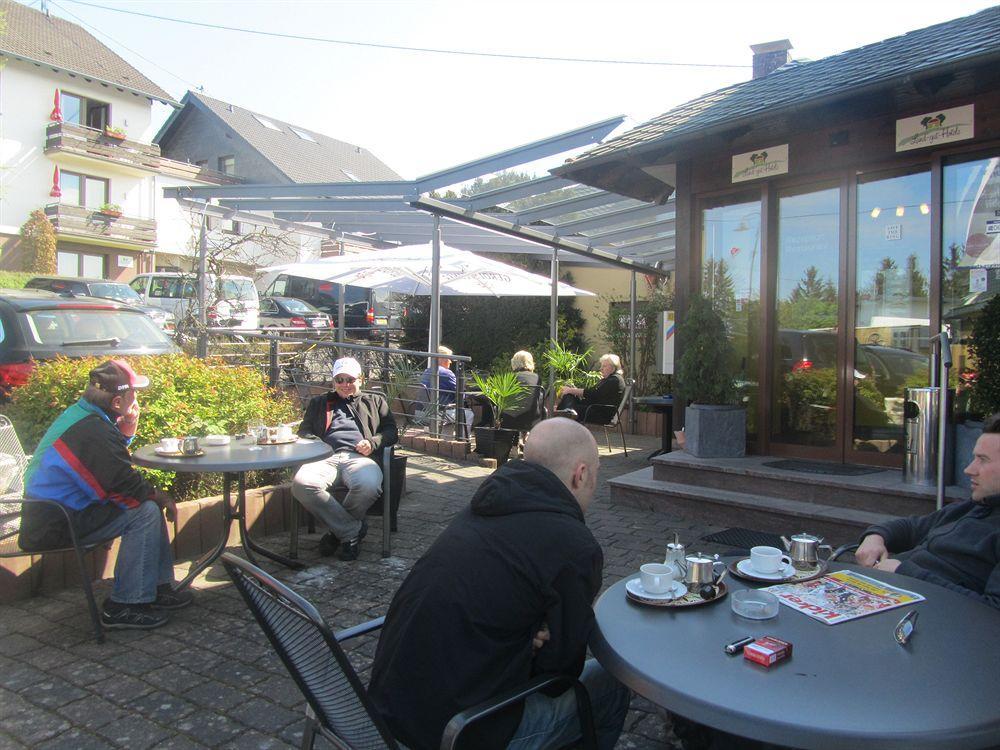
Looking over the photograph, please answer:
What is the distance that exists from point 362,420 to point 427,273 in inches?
260

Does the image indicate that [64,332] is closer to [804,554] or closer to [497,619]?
[497,619]

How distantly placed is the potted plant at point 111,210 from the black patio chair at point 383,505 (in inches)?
1047

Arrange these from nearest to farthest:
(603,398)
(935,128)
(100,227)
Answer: (935,128)
(603,398)
(100,227)

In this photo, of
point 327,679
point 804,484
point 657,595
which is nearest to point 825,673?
point 657,595

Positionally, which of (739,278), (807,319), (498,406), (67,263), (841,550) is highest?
(67,263)

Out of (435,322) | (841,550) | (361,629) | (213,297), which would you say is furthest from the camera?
(213,297)

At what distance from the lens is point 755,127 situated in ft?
19.9

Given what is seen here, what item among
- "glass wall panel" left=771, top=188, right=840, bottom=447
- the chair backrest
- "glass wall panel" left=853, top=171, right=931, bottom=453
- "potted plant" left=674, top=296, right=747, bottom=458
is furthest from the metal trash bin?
the chair backrest

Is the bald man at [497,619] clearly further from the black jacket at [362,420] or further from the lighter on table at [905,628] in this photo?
the black jacket at [362,420]

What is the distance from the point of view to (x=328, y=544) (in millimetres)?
4844

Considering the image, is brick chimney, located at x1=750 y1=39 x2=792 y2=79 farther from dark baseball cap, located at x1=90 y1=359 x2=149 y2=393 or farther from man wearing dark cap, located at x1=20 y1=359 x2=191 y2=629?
man wearing dark cap, located at x1=20 y1=359 x2=191 y2=629

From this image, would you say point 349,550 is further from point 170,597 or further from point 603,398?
point 603,398

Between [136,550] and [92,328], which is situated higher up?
[92,328]

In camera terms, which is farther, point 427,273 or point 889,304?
point 427,273
